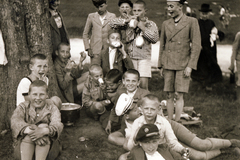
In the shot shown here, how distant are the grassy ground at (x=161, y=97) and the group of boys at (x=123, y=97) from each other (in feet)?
0.61

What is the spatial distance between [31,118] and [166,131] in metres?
1.59

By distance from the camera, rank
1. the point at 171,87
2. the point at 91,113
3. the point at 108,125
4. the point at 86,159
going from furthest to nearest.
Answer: the point at 91,113, the point at 171,87, the point at 108,125, the point at 86,159

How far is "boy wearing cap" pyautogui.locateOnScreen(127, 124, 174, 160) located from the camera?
3.02m

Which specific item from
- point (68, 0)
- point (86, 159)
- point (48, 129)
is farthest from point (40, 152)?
point (68, 0)

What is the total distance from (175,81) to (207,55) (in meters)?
3.08

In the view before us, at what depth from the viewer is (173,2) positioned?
14.5ft

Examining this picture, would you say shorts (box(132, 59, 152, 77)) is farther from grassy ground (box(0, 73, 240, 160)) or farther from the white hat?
grassy ground (box(0, 73, 240, 160))

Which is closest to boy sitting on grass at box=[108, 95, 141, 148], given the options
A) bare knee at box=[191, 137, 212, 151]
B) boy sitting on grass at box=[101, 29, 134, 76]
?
bare knee at box=[191, 137, 212, 151]

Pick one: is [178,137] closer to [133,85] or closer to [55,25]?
[133,85]

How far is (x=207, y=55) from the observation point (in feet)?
24.3

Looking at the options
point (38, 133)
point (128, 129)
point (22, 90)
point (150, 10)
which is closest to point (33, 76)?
point (22, 90)

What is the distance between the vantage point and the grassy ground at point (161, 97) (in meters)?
4.02

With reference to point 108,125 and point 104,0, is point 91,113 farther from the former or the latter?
point 104,0

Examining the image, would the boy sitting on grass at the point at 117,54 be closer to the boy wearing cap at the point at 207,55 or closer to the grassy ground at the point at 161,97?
the grassy ground at the point at 161,97
